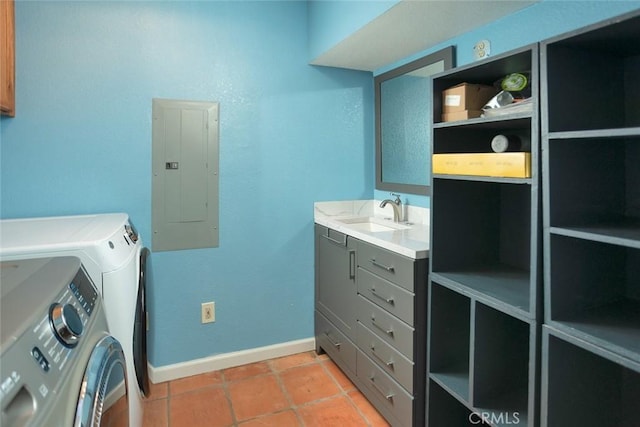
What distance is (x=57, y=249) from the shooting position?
1263mm

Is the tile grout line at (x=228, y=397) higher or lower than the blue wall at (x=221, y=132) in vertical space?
lower

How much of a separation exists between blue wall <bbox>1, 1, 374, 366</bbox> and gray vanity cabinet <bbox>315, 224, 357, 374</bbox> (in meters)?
0.11

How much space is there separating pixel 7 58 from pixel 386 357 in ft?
7.31

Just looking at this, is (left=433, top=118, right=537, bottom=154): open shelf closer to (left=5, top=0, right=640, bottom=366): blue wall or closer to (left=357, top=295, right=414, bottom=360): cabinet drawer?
(left=5, top=0, right=640, bottom=366): blue wall

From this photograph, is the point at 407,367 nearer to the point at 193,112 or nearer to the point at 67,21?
the point at 193,112

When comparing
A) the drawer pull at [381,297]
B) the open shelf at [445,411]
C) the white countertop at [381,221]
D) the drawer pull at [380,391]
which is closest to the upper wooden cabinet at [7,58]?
the white countertop at [381,221]

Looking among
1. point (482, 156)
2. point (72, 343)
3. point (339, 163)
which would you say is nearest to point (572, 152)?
point (482, 156)

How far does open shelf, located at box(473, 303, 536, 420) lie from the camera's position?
1383mm

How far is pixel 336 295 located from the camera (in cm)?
228

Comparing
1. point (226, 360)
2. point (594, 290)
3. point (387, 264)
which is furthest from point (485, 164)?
point (226, 360)

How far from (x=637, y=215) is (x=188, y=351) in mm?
2261

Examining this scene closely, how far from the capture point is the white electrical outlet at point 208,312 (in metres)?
2.33

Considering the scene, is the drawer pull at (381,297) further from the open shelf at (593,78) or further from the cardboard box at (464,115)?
the open shelf at (593,78)

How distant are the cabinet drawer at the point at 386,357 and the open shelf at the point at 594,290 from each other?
2.27ft
